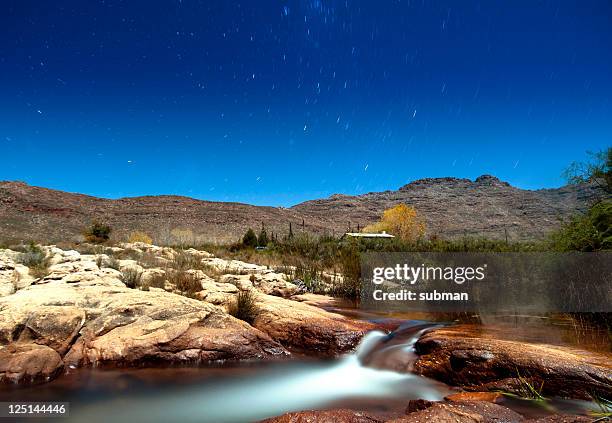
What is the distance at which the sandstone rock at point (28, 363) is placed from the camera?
5.50 m

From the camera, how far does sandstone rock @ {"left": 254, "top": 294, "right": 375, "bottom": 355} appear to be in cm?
767

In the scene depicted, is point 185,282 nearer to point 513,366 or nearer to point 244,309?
point 244,309

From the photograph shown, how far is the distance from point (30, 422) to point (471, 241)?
16262mm

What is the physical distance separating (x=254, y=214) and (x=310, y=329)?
6970 centimetres

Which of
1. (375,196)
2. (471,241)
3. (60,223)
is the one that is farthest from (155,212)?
(375,196)

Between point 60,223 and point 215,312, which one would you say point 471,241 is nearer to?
point 215,312

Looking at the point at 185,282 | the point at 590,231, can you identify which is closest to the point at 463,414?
the point at 590,231

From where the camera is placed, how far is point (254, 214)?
76.8m

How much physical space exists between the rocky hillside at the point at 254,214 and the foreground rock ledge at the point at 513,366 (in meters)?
30.8

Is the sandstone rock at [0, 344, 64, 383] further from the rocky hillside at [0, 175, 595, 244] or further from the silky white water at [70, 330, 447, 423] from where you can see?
the rocky hillside at [0, 175, 595, 244]

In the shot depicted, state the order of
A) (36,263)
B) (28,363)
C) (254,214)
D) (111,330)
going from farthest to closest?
(254,214) < (36,263) < (111,330) < (28,363)

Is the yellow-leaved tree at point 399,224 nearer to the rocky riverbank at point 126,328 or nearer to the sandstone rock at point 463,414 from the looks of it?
the rocky riverbank at point 126,328

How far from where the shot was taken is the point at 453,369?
596 cm

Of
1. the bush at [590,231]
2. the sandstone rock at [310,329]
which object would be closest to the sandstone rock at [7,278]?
the sandstone rock at [310,329]
